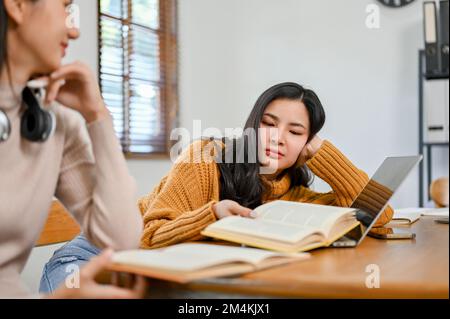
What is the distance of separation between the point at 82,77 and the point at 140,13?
2430mm

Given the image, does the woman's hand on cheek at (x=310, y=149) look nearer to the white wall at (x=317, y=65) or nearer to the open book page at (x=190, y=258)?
the open book page at (x=190, y=258)

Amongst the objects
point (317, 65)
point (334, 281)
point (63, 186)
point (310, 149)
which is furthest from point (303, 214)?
point (317, 65)

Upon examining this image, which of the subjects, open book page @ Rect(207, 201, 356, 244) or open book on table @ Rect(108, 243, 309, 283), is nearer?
open book on table @ Rect(108, 243, 309, 283)

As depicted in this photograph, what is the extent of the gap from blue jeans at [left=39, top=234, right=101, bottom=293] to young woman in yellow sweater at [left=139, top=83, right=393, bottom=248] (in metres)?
0.17

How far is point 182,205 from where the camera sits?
47.1 inches

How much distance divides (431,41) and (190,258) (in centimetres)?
260

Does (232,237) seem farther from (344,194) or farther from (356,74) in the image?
(356,74)

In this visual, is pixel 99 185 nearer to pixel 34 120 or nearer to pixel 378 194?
pixel 34 120

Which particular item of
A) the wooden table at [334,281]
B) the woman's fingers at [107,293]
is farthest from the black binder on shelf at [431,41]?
the woman's fingers at [107,293]

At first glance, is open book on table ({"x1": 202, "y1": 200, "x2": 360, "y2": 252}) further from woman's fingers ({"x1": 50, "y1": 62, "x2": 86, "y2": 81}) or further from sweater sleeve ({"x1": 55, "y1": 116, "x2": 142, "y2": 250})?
woman's fingers ({"x1": 50, "y1": 62, "x2": 86, "y2": 81})

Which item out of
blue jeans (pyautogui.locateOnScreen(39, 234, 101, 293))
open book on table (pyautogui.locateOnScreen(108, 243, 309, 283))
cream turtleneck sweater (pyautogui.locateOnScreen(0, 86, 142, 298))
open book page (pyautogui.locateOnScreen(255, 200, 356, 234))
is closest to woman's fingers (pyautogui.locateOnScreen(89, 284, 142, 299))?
open book on table (pyautogui.locateOnScreen(108, 243, 309, 283))

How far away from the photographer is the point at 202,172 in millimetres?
1262

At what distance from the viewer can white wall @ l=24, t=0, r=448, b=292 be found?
11.3 ft
